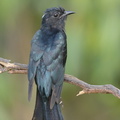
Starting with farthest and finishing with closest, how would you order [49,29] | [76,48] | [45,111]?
1. [76,48]
2. [49,29]
3. [45,111]

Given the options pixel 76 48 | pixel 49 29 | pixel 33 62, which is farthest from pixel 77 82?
pixel 76 48

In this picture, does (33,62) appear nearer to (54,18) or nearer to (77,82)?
(77,82)

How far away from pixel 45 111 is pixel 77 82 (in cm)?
46

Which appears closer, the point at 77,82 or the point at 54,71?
the point at 77,82

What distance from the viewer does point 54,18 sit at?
21.8 feet

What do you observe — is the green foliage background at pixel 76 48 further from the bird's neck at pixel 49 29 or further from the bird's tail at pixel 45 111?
the bird's tail at pixel 45 111

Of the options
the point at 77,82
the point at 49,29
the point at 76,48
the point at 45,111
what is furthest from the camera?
the point at 76,48

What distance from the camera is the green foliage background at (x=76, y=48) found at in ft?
23.5

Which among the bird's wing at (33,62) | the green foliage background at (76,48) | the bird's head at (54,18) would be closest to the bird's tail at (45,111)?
the bird's wing at (33,62)

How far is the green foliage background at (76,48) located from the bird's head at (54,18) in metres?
0.59

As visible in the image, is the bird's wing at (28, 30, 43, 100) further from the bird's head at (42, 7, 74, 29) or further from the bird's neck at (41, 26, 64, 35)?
the bird's head at (42, 7, 74, 29)

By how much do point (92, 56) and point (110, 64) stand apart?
35cm

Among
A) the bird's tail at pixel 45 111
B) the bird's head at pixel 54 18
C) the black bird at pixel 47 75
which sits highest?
the bird's head at pixel 54 18

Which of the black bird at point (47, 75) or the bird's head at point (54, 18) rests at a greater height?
the bird's head at point (54, 18)
